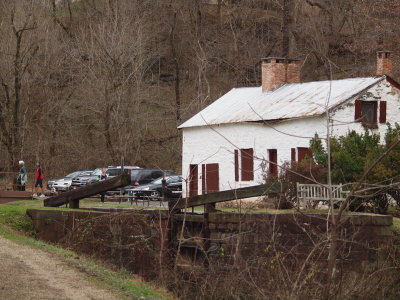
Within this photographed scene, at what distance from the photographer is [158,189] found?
3331 centimetres

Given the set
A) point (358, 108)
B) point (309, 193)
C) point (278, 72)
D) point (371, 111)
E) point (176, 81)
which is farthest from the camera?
point (176, 81)

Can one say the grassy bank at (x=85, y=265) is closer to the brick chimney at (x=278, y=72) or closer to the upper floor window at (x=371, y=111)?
the upper floor window at (x=371, y=111)

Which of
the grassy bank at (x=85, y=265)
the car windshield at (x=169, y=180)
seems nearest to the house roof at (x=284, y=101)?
the car windshield at (x=169, y=180)

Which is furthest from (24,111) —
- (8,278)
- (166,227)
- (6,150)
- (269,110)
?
(8,278)

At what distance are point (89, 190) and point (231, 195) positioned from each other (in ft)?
13.0

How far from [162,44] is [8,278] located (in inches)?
1964

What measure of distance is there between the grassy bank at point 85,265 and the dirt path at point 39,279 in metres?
0.34

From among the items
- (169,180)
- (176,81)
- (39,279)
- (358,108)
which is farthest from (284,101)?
(176,81)

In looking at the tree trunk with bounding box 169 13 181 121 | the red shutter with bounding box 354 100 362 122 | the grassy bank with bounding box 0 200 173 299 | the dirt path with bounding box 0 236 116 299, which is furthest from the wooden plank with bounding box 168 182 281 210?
the tree trunk with bounding box 169 13 181 121

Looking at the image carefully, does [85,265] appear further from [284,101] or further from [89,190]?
[284,101]

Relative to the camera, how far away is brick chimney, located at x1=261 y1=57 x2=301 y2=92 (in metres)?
34.7

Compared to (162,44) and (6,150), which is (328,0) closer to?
(162,44)

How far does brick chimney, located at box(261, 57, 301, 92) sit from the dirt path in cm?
2150

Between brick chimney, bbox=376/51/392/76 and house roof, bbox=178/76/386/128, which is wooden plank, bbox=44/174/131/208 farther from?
brick chimney, bbox=376/51/392/76
